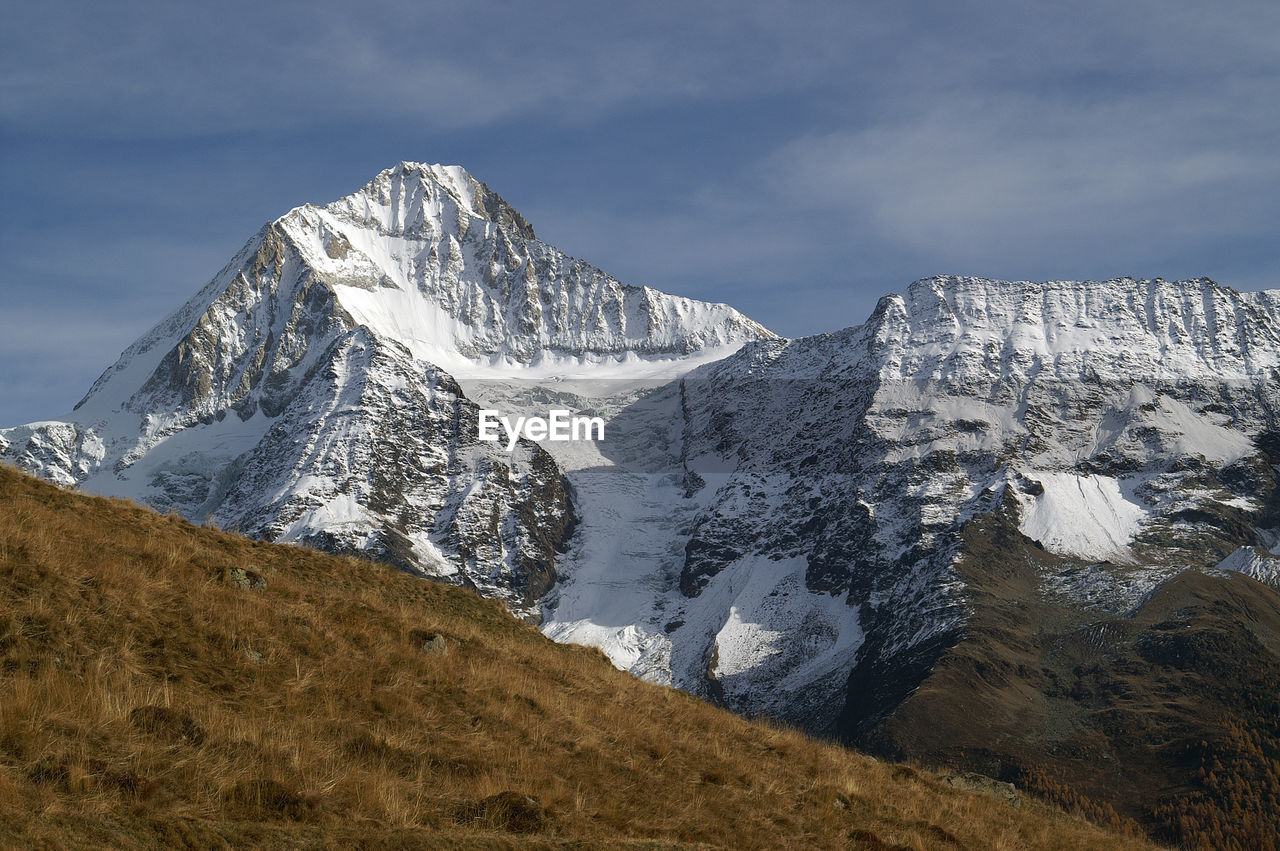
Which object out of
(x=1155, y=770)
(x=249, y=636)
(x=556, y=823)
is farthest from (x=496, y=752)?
(x=1155, y=770)

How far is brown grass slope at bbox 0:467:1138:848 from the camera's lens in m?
17.1

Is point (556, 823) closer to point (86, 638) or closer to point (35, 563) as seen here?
point (86, 638)

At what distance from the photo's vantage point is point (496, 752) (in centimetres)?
A: 2181

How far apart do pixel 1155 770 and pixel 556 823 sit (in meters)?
189

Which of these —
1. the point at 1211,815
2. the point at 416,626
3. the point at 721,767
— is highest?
the point at 416,626

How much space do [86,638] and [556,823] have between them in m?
8.50

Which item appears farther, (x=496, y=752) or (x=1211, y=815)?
(x=1211, y=815)

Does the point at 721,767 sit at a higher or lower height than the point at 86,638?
lower

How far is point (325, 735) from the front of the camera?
20594mm

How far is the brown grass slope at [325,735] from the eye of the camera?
17109 mm

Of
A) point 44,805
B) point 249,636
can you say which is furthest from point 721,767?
point 44,805

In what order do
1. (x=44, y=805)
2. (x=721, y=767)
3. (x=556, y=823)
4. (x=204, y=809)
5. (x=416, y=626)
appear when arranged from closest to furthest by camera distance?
(x=44, y=805)
(x=204, y=809)
(x=556, y=823)
(x=721, y=767)
(x=416, y=626)

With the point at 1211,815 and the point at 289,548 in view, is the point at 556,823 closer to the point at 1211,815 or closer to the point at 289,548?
the point at 289,548

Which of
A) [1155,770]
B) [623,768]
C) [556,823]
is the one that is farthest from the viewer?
[1155,770]
